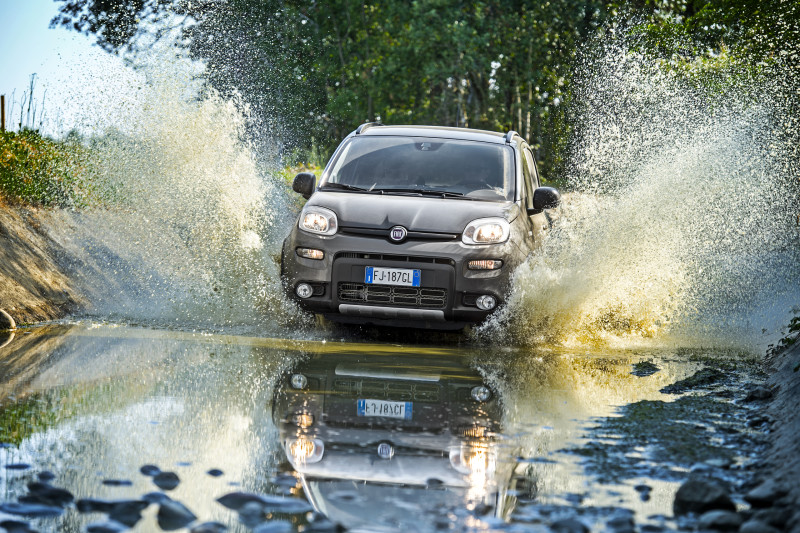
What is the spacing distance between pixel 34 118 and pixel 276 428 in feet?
44.0

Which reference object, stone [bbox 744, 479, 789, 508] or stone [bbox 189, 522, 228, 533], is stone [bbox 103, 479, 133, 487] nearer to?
stone [bbox 189, 522, 228, 533]

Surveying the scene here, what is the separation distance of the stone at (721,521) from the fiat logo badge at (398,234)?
16.9ft

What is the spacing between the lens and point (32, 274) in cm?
1095

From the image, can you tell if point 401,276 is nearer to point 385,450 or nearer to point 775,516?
point 385,450

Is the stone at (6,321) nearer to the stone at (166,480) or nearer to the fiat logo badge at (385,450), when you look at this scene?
the fiat logo badge at (385,450)

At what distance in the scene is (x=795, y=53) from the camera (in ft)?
59.6

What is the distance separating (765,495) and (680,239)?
763 cm

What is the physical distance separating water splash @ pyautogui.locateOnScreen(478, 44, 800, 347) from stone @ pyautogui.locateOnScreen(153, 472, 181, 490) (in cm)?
502

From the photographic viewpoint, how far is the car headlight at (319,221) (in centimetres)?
890

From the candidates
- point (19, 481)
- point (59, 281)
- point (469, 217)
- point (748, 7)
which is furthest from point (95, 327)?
point (748, 7)

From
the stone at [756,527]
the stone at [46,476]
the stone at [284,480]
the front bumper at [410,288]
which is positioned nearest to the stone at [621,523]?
the stone at [756,527]

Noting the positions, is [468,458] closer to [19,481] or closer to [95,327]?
[19,481]

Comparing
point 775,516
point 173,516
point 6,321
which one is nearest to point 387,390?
point 173,516

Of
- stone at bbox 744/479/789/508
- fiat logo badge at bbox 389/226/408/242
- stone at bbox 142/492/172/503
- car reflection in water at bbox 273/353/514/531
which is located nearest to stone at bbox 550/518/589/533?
car reflection in water at bbox 273/353/514/531
